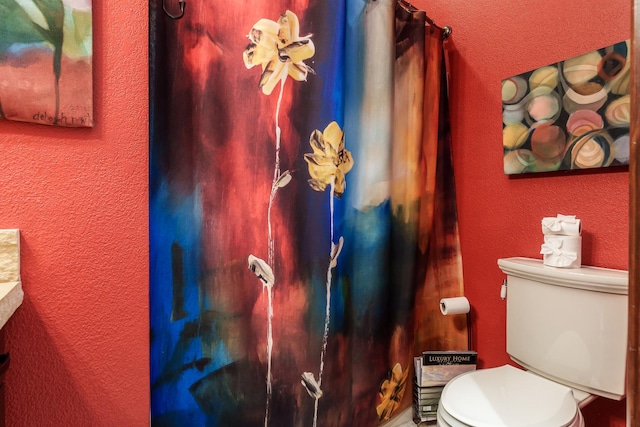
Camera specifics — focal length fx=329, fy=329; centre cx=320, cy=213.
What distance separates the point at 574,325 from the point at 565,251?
0.25m

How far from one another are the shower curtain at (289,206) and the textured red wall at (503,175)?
0.57ft

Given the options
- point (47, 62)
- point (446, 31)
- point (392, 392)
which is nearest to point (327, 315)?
point (392, 392)

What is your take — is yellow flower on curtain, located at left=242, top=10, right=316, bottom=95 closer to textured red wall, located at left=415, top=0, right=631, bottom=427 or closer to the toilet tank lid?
textured red wall, located at left=415, top=0, right=631, bottom=427

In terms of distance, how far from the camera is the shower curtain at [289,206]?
104cm

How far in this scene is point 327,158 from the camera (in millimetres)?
1286

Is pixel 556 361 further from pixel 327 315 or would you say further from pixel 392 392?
pixel 327 315

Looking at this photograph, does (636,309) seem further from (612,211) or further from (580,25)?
(580,25)

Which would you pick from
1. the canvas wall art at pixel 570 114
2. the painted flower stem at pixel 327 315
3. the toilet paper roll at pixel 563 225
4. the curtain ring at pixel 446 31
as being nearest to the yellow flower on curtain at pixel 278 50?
the painted flower stem at pixel 327 315

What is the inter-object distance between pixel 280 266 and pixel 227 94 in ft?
2.05

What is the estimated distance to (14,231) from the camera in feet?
2.76

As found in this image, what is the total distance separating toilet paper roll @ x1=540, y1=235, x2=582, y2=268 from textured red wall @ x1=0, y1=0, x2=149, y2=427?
140 cm

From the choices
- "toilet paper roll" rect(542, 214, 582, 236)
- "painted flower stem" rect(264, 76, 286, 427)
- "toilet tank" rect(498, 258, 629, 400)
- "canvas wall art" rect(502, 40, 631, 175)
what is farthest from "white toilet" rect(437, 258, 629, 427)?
"painted flower stem" rect(264, 76, 286, 427)

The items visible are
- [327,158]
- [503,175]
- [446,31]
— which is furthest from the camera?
[446,31]

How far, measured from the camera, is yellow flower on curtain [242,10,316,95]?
113cm
